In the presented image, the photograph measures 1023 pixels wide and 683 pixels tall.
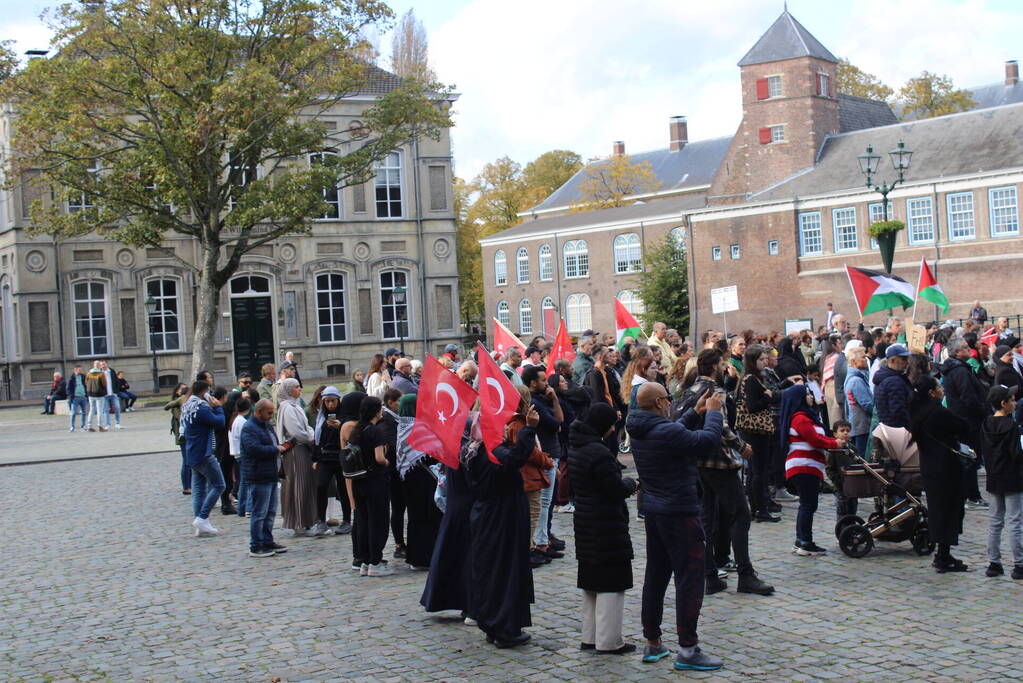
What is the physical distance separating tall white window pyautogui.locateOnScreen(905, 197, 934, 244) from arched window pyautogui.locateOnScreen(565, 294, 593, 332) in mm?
25895

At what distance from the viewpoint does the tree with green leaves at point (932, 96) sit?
68.2m

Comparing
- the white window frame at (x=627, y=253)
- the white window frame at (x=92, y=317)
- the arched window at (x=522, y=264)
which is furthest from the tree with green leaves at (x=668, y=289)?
the white window frame at (x=92, y=317)

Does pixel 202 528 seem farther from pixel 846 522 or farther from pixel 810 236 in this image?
pixel 810 236

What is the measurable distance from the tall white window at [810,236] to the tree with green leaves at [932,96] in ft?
53.1

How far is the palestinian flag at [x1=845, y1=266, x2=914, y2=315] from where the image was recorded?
20.9 meters

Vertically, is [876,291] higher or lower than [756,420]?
higher

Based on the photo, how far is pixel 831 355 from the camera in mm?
14945

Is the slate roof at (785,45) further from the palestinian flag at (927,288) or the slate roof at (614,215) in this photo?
the palestinian flag at (927,288)

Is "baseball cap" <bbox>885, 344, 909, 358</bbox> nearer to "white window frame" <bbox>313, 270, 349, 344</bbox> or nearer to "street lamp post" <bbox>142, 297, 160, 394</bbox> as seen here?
"street lamp post" <bbox>142, 297, 160, 394</bbox>

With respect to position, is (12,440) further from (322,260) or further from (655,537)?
(655,537)

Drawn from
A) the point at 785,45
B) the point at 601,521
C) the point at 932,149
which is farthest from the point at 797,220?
the point at 601,521

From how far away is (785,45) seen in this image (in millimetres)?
61469

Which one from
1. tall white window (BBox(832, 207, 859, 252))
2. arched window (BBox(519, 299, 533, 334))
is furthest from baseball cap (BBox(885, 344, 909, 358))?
arched window (BBox(519, 299, 533, 334))

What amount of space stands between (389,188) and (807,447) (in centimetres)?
3694
